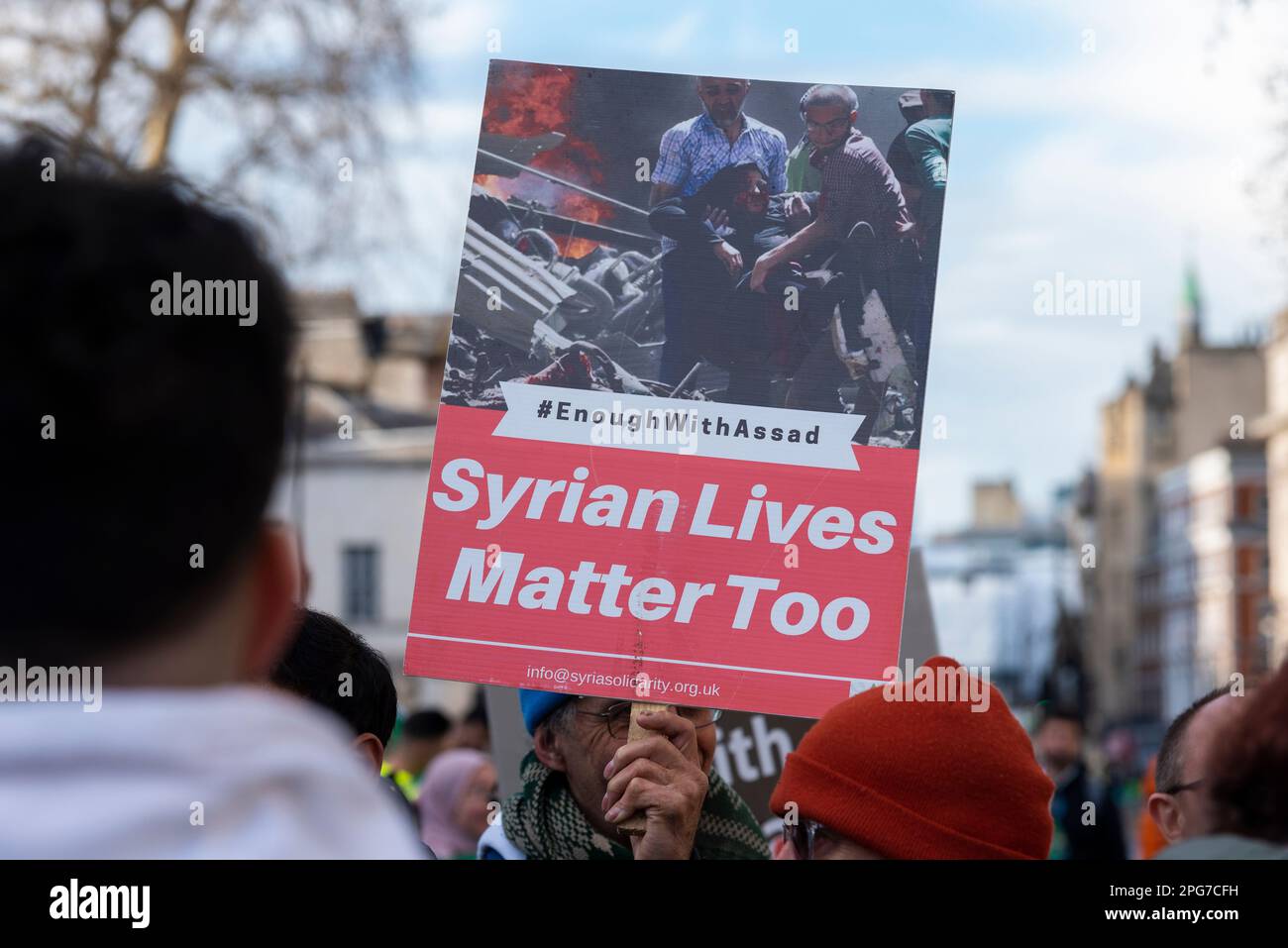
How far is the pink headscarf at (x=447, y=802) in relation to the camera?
731cm

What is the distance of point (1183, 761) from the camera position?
3367mm

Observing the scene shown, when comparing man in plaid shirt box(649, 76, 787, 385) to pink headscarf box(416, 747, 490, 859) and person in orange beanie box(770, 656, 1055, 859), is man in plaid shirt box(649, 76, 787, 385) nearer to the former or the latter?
person in orange beanie box(770, 656, 1055, 859)

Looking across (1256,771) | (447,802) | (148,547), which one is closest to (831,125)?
(1256,771)

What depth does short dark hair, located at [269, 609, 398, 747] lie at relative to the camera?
11.0ft

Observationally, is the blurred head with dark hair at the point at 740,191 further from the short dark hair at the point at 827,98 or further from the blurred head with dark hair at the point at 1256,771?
the blurred head with dark hair at the point at 1256,771

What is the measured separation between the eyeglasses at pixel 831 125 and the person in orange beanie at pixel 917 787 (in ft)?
3.34

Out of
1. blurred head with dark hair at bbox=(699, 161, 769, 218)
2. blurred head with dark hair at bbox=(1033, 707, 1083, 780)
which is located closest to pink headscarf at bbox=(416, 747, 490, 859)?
blurred head with dark hair at bbox=(699, 161, 769, 218)

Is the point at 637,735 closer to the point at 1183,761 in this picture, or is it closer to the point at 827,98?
the point at 1183,761

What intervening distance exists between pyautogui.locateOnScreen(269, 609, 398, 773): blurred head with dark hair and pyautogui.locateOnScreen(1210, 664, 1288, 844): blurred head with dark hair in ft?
6.23

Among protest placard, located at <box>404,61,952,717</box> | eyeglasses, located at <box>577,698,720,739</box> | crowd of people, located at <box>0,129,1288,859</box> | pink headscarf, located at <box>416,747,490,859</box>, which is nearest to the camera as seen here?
crowd of people, located at <box>0,129,1288,859</box>

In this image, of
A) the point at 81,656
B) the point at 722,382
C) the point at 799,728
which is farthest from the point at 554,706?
the point at 81,656

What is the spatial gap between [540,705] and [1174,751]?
47.9 inches

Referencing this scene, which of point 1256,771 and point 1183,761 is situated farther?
point 1183,761
